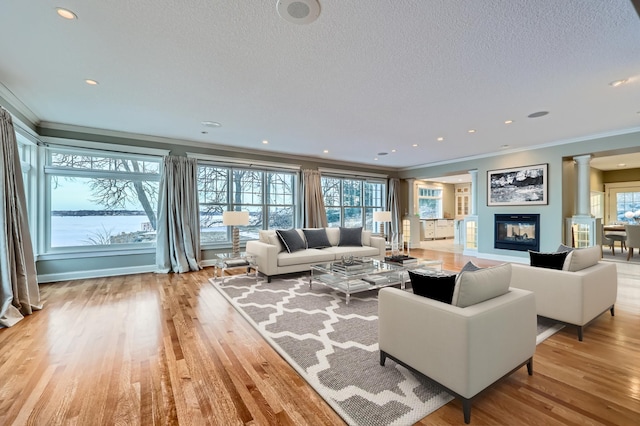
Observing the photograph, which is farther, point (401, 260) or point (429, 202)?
point (429, 202)

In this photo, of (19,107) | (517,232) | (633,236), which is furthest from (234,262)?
(633,236)

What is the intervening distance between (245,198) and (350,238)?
2642 mm

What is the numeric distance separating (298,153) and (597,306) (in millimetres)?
5721

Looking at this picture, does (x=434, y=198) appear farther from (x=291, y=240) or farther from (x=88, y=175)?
(x=88, y=175)

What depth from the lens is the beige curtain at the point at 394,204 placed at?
8.81 meters

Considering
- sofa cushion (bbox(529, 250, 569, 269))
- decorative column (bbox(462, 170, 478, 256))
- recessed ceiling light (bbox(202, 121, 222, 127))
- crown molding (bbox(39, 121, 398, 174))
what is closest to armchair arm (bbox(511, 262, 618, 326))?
sofa cushion (bbox(529, 250, 569, 269))

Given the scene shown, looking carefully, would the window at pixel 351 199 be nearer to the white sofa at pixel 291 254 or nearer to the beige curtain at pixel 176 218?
the white sofa at pixel 291 254

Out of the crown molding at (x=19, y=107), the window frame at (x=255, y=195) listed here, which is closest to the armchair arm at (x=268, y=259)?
the window frame at (x=255, y=195)

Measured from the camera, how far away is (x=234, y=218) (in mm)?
4973

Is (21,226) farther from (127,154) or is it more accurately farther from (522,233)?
(522,233)

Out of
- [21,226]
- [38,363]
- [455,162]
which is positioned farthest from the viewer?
[455,162]

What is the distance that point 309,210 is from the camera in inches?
276

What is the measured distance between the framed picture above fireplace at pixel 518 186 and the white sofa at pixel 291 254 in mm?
3320

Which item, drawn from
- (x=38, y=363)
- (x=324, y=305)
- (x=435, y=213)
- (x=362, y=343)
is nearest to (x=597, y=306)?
(x=362, y=343)
